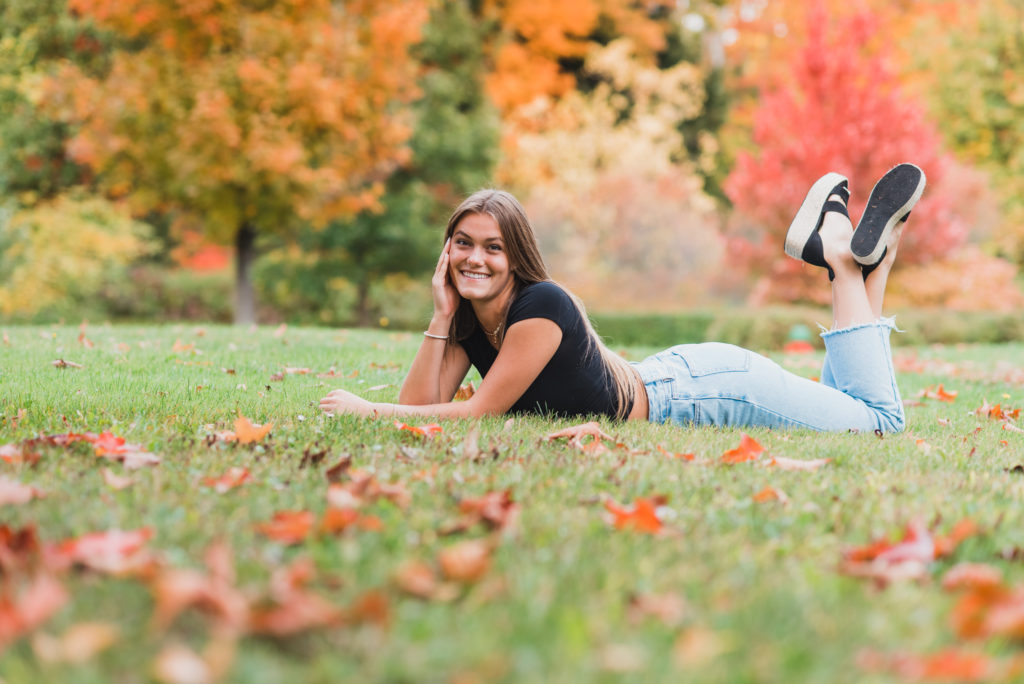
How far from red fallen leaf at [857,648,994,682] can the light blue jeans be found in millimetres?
2457

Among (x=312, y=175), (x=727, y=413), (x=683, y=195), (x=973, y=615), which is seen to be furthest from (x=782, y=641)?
(x=683, y=195)

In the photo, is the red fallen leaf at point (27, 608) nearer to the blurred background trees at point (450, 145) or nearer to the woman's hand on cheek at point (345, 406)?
the woman's hand on cheek at point (345, 406)

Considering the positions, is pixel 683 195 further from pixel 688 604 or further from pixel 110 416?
pixel 688 604

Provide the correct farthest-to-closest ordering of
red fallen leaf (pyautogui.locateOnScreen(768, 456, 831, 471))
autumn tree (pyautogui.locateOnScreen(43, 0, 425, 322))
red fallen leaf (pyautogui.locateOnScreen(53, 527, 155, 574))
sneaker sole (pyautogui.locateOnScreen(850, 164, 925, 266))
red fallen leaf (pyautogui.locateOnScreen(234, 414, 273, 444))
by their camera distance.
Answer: autumn tree (pyautogui.locateOnScreen(43, 0, 425, 322)), sneaker sole (pyautogui.locateOnScreen(850, 164, 925, 266)), red fallen leaf (pyautogui.locateOnScreen(234, 414, 273, 444)), red fallen leaf (pyautogui.locateOnScreen(768, 456, 831, 471)), red fallen leaf (pyautogui.locateOnScreen(53, 527, 155, 574))

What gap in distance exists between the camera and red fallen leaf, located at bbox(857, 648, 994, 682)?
51.4 inches

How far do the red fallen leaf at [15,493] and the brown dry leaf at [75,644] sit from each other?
829 millimetres

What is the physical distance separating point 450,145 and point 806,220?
507 inches

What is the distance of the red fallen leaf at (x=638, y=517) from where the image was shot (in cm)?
202

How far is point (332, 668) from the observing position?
1.26 metres

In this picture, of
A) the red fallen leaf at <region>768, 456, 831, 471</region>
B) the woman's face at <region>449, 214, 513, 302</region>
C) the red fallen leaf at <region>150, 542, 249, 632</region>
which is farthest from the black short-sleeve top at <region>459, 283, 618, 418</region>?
the red fallen leaf at <region>150, 542, 249, 632</region>

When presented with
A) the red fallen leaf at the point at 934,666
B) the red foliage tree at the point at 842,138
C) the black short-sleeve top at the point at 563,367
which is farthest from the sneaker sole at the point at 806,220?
the red foliage tree at the point at 842,138

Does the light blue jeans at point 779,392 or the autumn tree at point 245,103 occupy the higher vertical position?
the autumn tree at point 245,103

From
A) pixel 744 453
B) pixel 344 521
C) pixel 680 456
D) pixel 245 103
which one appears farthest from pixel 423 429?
pixel 245 103

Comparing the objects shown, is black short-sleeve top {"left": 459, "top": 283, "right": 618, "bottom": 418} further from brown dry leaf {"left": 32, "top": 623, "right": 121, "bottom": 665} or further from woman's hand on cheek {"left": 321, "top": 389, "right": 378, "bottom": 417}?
brown dry leaf {"left": 32, "top": 623, "right": 121, "bottom": 665}
